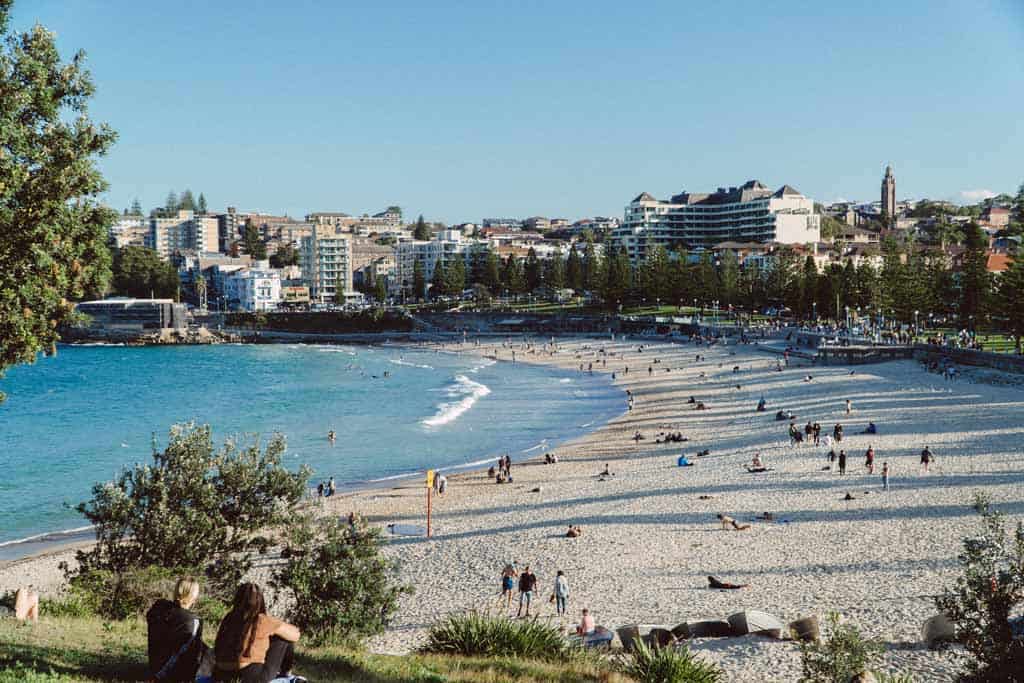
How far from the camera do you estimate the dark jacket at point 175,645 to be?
5.74m

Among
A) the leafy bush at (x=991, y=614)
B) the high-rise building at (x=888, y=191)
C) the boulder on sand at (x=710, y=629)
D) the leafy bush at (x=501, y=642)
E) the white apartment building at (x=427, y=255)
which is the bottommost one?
the boulder on sand at (x=710, y=629)

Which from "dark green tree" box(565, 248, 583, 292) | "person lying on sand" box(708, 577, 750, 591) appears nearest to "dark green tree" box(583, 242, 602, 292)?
"dark green tree" box(565, 248, 583, 292)

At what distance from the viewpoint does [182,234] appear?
180875 mm

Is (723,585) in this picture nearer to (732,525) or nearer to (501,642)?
(732,525)

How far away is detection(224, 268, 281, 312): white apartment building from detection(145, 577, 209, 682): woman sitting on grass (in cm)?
12456

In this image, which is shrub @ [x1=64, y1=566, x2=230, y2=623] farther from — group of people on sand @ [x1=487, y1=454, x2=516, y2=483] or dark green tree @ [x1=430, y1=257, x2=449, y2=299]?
dark green tree @ [x1=430, y1=257, x2=449, y2=299]

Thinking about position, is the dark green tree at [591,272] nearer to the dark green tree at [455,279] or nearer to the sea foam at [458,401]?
the dark green tree at [455,279]

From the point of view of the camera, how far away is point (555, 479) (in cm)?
2773

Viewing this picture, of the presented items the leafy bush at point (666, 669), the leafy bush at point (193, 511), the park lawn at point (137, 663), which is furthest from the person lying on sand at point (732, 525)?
the park lawn at point (137, 663)

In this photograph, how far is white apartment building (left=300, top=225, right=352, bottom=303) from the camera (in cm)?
14012

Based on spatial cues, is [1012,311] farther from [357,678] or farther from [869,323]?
[357,678]

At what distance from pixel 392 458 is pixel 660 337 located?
5024 centimetres

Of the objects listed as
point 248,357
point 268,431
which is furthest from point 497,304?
point 268,431

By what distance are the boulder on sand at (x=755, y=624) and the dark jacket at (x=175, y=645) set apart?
8.15m
